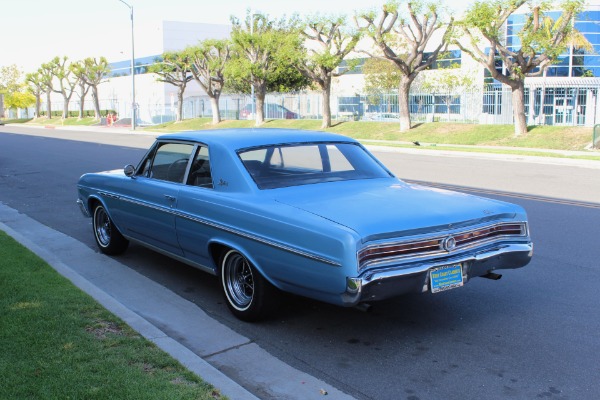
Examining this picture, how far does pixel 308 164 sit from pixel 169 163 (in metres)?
1.45

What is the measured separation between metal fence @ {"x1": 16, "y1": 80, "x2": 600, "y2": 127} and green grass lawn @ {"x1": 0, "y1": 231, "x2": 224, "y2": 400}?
31751mm

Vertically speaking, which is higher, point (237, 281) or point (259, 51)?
point (259, 51)

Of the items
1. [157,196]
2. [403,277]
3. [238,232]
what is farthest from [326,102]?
[403,277]

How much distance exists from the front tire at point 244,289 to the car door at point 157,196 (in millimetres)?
764

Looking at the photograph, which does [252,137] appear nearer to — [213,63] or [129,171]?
[129,171]

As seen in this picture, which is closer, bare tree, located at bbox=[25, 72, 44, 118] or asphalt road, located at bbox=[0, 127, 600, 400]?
asphalt road, located at bbox=[0, 127, 600, 400]

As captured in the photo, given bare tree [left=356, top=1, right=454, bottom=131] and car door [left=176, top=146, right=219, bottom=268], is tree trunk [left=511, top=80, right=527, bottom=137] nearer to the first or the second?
bare tree [left=356, top=1, right=454, bottom=131]

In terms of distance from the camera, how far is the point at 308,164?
614 cm

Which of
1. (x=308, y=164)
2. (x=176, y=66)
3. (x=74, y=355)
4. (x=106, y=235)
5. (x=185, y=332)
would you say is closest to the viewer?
(x=74, y=355)

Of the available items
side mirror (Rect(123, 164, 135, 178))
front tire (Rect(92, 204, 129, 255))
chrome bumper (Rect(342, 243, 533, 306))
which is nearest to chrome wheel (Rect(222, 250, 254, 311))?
chrome bumper (Rect(342, 243, 533, 306))

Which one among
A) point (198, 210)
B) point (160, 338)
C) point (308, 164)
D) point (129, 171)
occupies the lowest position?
point (160, 338)

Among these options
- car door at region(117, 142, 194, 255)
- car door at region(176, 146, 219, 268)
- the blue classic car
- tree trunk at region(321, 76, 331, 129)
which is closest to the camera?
the blue classic car

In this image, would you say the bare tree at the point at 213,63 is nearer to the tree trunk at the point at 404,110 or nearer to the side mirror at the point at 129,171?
the tree trunk at the point at 404,110

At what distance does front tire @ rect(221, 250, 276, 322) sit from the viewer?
16.6ft
